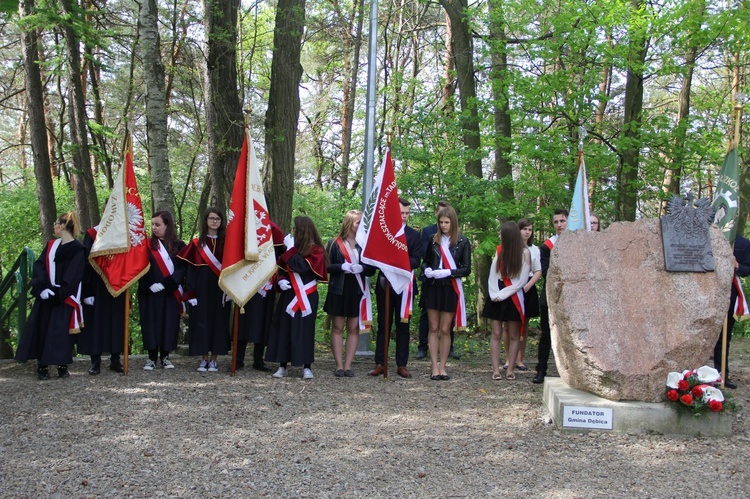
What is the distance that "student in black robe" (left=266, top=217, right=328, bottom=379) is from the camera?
7250 mm

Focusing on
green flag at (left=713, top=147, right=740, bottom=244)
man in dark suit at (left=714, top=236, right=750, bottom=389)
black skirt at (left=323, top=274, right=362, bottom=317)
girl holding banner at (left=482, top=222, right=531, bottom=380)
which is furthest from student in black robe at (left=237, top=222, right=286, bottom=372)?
man in dark suit at (left=714, top=236, right=750, bottom=389)

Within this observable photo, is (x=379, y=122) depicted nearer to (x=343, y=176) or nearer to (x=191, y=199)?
(x=343, y=176)

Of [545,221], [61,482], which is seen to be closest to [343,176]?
[545,221]

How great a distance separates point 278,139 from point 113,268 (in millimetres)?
3036

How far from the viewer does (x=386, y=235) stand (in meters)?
7.17

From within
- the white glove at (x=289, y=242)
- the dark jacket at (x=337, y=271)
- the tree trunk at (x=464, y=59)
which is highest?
the tree trunk at (x=464, y=59)

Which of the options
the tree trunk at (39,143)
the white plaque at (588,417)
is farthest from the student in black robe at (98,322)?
the white plaque at (588,417)

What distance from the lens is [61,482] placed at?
4.37 metres

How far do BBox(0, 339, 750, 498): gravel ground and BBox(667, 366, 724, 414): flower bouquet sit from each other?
0.95 ft

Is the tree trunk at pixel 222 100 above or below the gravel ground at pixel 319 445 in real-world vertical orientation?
above

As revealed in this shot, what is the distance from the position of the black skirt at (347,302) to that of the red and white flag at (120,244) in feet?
6.87

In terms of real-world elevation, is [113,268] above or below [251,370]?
above

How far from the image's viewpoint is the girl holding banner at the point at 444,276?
7340mm

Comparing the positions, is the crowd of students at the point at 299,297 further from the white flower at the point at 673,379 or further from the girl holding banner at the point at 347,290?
the white flower at the point at 673,379
